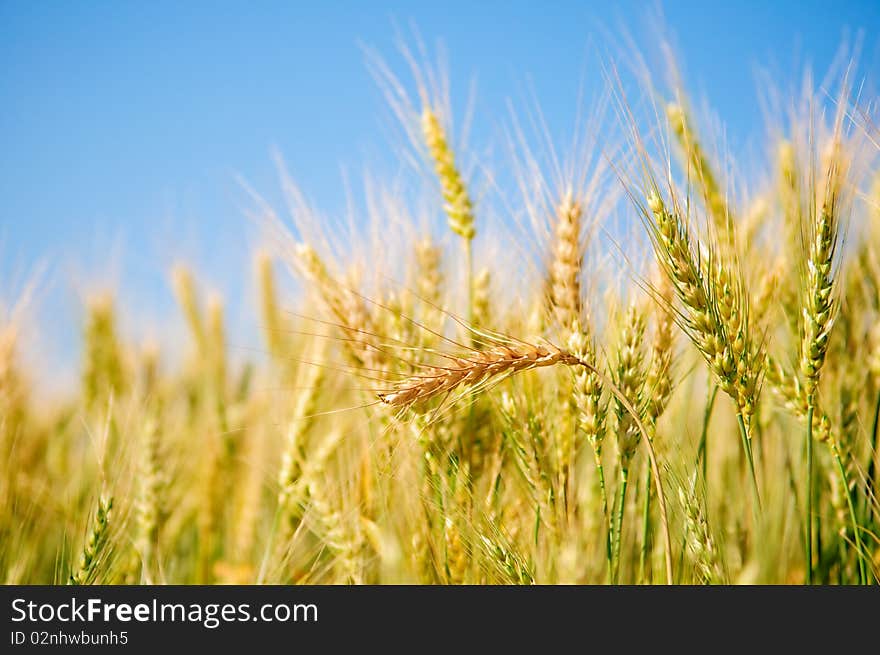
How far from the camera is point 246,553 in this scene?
196 centimetres

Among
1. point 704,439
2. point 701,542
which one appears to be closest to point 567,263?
point 704,439

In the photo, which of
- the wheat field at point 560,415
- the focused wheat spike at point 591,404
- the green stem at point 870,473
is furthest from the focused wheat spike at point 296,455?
the green stem at point 870,473

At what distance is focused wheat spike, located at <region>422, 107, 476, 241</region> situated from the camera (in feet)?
5.49

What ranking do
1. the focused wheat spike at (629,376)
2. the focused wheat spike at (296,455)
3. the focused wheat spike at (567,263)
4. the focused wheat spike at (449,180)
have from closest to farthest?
the focused wheat spike at (629,376)
the focused wheat spike at (567,263)
the focused wheat spike at (296,455)
the focused wheat spike at (449,180)

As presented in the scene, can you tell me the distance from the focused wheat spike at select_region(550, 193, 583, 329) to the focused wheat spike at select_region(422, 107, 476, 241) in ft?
1.07

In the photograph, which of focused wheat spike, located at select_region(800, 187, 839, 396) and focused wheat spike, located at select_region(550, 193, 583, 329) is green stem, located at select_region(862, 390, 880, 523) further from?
focused wheat spike, located at select_region(550, 193, 583, 329)

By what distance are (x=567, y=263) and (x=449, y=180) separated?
1.63 feet

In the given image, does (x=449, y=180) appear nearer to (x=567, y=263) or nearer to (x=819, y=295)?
(x=567, y=263)

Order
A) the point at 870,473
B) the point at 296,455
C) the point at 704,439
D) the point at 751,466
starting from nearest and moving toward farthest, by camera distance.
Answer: the point at 751,466, the point at 704,439, the point at 870,473, the point at 296,455

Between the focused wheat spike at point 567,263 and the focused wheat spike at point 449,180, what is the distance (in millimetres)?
326

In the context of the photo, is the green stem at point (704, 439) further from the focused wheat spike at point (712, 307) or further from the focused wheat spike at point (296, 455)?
the focused wheat spike at point (296, 455)

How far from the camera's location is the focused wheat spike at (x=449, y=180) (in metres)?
1.67

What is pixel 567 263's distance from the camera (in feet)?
4.37
